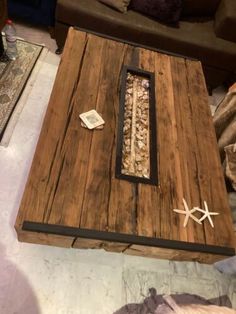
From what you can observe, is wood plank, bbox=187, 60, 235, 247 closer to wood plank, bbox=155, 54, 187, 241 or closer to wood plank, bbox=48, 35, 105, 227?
wood plank, bbox=155, 54, 187, 241

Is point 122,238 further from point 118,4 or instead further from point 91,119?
point 118,4

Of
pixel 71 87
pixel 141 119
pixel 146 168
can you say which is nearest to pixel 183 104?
pixel 141 119

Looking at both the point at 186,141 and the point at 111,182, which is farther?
the point at 186,141

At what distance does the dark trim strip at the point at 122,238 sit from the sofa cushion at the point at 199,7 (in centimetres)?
189

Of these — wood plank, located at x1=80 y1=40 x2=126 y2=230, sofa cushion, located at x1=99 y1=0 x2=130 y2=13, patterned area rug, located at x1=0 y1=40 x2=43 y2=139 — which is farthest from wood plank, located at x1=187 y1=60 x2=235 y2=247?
patterned area rug, located at x1=0 y1=40 x2=43 y2=139

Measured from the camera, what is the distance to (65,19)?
206 cm

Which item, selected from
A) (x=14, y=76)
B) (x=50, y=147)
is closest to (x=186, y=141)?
(x=50, y=147)

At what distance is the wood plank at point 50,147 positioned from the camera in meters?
1.02

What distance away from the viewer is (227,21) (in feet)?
6.91

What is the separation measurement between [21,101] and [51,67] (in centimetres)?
43

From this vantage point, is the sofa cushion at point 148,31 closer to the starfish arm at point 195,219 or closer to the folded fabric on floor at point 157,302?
the starfish arm at point 195,219

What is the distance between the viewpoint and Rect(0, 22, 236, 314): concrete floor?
4.16 ft

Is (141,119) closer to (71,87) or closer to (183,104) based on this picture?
(183,104)

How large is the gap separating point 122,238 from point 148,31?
5.21 ft
